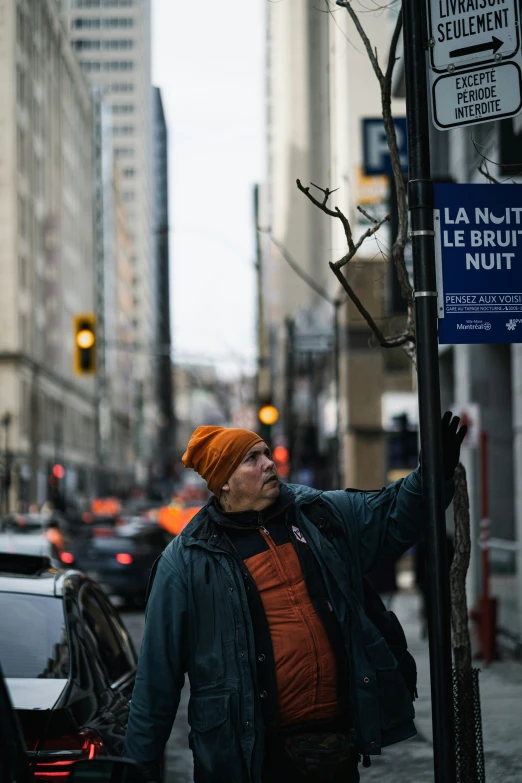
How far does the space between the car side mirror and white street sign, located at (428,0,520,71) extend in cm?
274

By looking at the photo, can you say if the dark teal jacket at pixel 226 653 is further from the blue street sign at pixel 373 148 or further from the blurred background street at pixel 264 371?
the blue street sign at pixel 373 148

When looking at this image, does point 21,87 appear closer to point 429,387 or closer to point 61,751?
point 61,751

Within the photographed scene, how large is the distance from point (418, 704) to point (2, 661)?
652cm

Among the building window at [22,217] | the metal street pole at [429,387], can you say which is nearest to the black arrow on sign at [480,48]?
the metal street pole at [429,387]

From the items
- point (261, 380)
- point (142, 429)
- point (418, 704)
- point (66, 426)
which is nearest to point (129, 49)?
point (142, 429)

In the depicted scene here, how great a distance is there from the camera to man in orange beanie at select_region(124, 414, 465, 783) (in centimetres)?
424

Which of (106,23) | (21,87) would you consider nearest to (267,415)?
(21,87)

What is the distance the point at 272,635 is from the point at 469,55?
224 centimetres

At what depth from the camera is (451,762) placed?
4.29 m

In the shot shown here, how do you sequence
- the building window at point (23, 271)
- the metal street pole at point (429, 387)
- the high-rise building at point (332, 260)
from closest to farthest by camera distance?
the metal street pole at point (429, 387)
the high-rise building at point (332, 260)
the building window at point (23, 271)

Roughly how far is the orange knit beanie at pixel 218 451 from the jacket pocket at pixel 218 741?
0.76m

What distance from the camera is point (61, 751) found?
16.5ft

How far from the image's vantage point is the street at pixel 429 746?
8.53 m

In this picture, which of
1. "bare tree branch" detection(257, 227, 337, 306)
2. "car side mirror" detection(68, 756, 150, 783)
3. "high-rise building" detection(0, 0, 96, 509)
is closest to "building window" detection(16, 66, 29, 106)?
"high-rise building" detection(0, 0, 96, 509)
